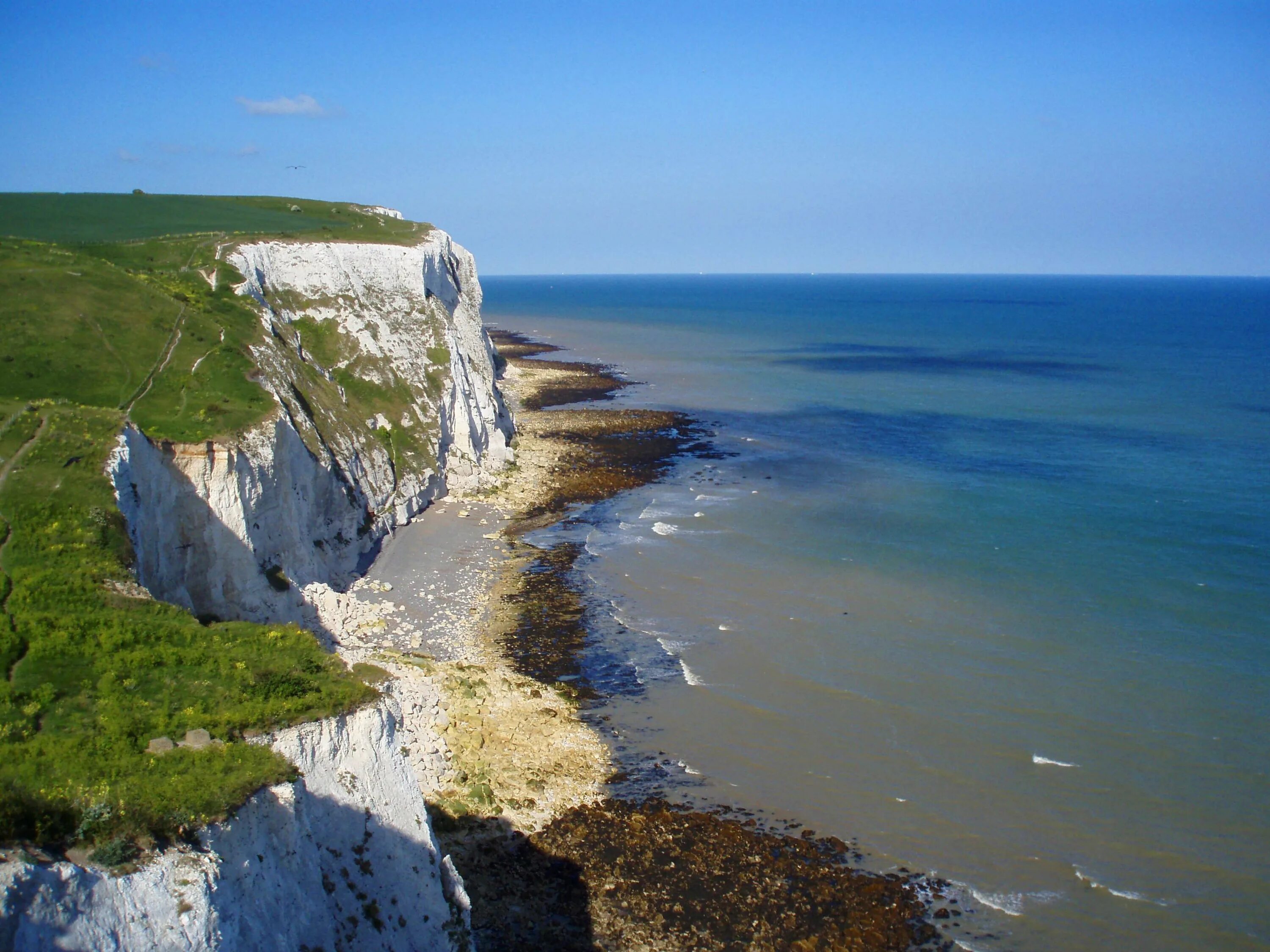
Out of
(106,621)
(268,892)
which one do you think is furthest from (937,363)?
(268,892)

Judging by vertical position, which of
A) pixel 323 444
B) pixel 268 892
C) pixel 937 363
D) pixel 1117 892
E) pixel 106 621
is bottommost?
pixel 1117 892

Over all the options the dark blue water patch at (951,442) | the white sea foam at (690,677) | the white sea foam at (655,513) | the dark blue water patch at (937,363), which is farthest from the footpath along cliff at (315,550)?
the dark blue water patch at (937,363)

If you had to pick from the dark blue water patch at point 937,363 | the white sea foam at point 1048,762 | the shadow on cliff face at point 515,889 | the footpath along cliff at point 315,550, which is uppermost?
the dark blue water patch at point 937,363

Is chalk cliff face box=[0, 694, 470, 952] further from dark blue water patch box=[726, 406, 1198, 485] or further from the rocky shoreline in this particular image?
dark blue water patch box=[726, 406, 1198, 485]

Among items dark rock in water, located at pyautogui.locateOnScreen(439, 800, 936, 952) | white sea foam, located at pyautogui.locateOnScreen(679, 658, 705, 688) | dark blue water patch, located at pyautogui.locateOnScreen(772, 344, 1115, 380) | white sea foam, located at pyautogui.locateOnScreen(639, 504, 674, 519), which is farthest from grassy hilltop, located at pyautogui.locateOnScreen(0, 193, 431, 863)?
dark blue water patch, located at pyautogui.locateOnScreen(772, 344, 1115, 380)

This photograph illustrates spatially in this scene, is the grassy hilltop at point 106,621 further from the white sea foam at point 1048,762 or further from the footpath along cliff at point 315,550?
the white sea foam at point 1048,762

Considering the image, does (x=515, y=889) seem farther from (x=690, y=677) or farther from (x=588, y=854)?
(x=690, y=677)
